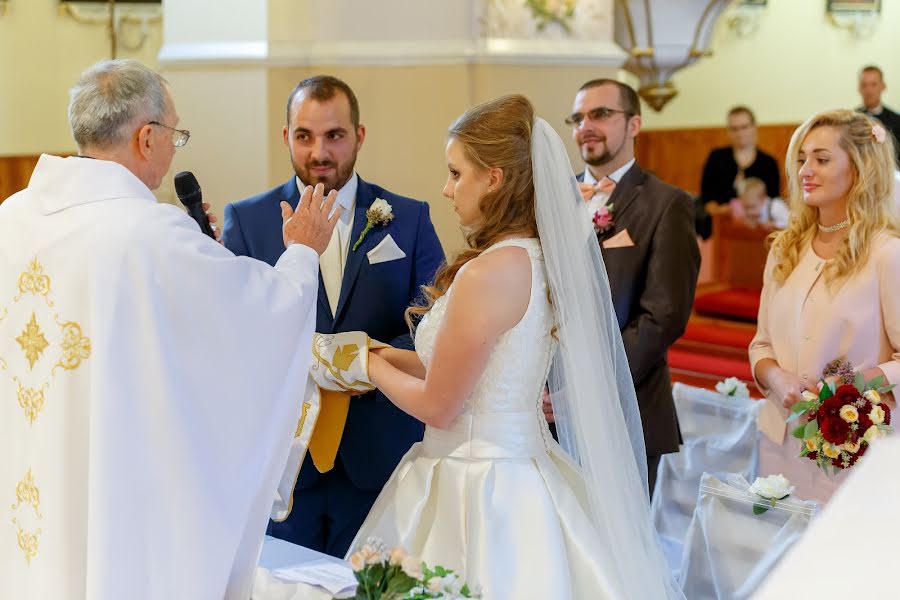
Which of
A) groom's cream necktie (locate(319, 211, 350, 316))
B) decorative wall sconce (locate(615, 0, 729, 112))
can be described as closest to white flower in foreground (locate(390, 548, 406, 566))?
groom's cream necktie (locate(319, 211, 350, 316))

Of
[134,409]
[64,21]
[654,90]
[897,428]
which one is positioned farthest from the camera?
[654,90]

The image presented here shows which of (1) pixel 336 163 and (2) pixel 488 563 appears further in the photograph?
(1) pixel 336 163

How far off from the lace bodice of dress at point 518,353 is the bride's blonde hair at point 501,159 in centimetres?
5

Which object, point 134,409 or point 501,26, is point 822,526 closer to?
point 134,409

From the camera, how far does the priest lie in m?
2.39

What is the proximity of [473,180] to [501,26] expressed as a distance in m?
2.95

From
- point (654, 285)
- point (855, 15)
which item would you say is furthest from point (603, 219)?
point (855, 15)

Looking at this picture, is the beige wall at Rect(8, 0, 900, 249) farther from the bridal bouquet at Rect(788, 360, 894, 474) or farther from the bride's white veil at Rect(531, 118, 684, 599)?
the bride's white veil at Rect(531, 118, 684, 599)

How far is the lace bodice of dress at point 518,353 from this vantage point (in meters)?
2.65

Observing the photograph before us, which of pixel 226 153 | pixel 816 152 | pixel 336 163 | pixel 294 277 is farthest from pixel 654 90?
pixel 294 277

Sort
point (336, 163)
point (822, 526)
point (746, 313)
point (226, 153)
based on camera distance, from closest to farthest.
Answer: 1. point (822, 526)
2. point (336, 163)
3. point (226, 153)
4. point (746, 313)

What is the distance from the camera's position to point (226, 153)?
5102 millimetres

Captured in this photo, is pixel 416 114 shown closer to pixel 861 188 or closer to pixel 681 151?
Answer: pixel 861 188

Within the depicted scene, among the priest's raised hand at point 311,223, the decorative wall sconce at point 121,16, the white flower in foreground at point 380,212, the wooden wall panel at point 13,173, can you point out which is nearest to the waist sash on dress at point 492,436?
the priest's raised hand at point 311,223
